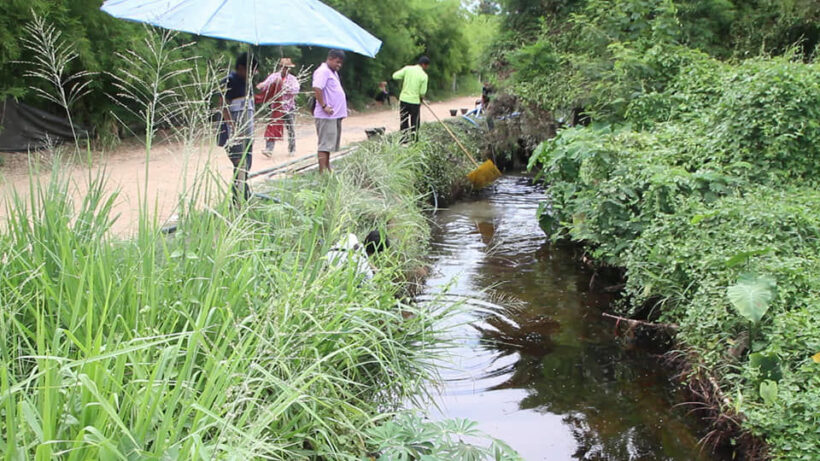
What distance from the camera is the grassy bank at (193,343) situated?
70.7 inches

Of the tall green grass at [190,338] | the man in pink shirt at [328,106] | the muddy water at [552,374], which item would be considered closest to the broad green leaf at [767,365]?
the muddy water at [552,374]

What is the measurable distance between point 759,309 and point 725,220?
1143 mm

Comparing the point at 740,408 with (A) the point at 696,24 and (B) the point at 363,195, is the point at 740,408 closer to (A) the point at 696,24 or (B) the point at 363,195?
(B) the point at 363,195

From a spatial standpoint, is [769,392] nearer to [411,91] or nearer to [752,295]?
[752,295]

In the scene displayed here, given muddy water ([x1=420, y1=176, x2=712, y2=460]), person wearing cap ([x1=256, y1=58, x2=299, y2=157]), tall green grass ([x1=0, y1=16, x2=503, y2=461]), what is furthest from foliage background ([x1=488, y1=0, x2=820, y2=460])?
person wearing cap ([x1=256, y1=58, x2=299, y2=157])

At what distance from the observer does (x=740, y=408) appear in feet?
11.5

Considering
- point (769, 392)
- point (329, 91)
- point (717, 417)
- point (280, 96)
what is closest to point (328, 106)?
point (329, 91)

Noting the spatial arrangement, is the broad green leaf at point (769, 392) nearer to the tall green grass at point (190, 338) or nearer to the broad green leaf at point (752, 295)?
the broad green leaf at point (752, 295)

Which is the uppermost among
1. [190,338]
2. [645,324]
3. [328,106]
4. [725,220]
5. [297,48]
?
[297,48]

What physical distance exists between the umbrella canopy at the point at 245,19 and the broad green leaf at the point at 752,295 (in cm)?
368

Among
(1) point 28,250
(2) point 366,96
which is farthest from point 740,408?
(2) point 366,96

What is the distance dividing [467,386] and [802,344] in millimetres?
1995

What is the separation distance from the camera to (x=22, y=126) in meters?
10.5

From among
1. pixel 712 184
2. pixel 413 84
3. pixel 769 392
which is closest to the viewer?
pixel 769 392
